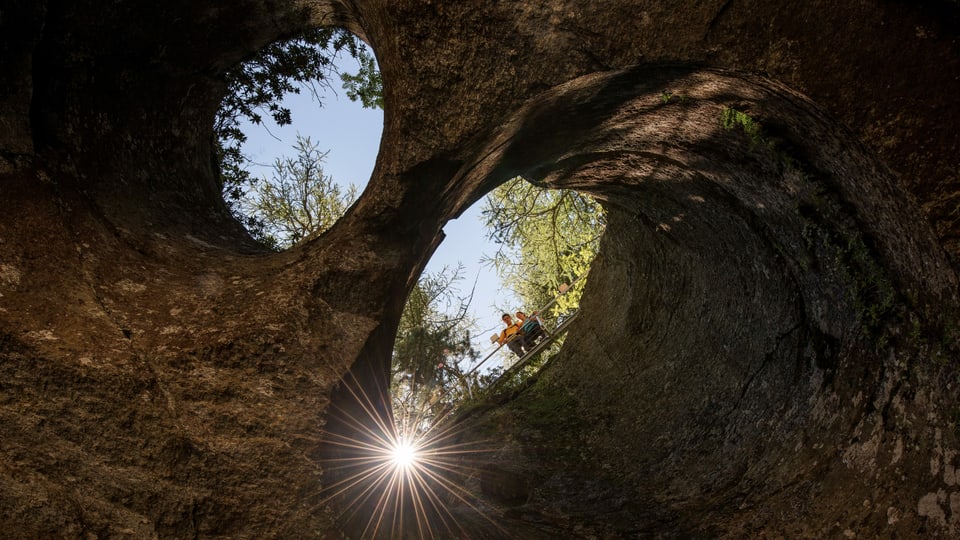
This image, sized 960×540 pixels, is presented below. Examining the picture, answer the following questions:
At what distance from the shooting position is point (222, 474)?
8.02ft

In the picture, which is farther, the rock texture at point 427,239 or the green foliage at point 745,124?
the green foliage at point 745,124

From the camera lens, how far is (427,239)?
341 cm

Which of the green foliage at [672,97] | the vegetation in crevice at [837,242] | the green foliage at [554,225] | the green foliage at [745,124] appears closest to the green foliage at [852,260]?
the vegetation in crevice at [837,242]

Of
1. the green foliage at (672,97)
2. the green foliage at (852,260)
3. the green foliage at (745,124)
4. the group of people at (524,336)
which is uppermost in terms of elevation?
the group of people at (524,336)

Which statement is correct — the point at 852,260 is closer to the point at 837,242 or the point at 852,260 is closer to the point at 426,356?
the point at 837,242

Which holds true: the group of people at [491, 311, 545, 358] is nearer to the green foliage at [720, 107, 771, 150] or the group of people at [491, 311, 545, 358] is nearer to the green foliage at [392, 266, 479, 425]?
the green foliage at [392, 266, 479, 425]

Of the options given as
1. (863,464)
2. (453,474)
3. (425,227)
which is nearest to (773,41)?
(425,227)

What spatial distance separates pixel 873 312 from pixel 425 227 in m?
3.04

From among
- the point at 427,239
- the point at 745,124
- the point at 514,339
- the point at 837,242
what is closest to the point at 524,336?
the point at 514,339

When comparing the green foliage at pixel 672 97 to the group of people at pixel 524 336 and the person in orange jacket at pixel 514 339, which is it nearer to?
the group of people at pixel 524 336

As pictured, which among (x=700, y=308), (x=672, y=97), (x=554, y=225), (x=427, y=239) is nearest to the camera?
(x=672, y=97)

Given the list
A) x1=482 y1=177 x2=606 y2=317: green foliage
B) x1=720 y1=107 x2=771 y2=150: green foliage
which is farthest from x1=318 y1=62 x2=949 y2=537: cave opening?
x1=482 y1=177 x2=606 y2=317: green foliage

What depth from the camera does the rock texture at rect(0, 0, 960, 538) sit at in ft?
7.71

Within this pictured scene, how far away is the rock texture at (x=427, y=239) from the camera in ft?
7.71
